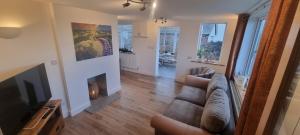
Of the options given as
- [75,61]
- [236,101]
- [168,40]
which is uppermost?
[168,40]

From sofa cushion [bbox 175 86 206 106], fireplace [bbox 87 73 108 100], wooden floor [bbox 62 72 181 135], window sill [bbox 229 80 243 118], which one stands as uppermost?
window sill [bbox 229 80 243 118]

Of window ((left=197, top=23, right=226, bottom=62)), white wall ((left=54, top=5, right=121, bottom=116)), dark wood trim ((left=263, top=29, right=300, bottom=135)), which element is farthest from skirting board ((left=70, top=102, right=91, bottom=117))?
window ((left=197, top=23, right=226, bottom=62))

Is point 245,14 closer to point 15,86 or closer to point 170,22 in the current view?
point 170,22

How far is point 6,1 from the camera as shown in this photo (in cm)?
178

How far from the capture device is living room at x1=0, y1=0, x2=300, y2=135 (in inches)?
23.5

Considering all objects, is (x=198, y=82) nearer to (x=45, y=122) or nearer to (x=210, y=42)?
(x=210, y=42)

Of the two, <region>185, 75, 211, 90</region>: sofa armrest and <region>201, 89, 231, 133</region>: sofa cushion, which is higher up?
<region>201, 89, 231, 133</region>: sofa cushion

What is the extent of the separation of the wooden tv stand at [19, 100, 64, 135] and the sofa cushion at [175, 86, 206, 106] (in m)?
2.18

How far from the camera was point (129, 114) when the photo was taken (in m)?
2.97

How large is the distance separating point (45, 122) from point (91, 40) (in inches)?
69.4

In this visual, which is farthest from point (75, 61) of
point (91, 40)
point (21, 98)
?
point (21, 98)

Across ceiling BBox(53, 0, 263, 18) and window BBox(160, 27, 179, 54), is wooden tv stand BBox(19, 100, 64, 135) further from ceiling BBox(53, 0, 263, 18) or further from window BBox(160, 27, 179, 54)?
window BBox(160, 27, 179, 54)

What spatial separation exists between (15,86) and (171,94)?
331cm

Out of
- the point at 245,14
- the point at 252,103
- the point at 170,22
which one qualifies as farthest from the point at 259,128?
the point at 170,22
